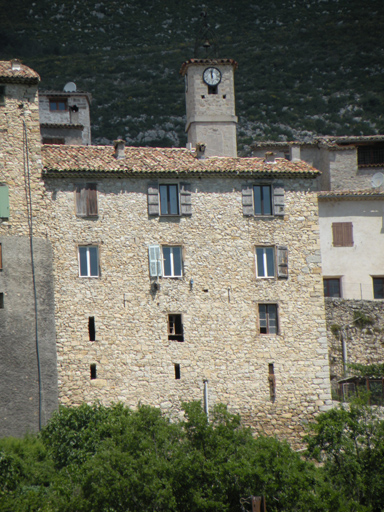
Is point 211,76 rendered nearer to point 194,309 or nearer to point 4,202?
point 194,309

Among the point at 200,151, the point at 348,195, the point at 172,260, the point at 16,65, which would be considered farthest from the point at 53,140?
the point at 348,195

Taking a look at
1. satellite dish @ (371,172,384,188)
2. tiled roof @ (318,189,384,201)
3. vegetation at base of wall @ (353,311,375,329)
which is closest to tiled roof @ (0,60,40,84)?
tiled roof @ (318,189,384,201)

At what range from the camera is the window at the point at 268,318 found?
1606 inches

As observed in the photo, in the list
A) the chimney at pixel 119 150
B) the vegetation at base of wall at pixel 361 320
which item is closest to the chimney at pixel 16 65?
the chimney at pixel 119 150

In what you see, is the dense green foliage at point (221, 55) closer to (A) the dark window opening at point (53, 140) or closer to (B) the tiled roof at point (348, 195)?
(A) the dark window opening at point (53, 140)

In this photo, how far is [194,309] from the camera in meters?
40.2

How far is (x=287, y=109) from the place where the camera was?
75562mm

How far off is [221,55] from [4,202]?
46.4 metres

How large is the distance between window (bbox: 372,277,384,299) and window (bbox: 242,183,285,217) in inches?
460

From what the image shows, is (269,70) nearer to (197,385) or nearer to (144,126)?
(144,126)

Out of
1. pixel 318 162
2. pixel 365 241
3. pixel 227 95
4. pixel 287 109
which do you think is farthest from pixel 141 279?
pixel 287 109

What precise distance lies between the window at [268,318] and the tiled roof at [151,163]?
19.6 feet

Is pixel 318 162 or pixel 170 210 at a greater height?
pixel 318 162

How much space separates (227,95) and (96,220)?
1213 cm
